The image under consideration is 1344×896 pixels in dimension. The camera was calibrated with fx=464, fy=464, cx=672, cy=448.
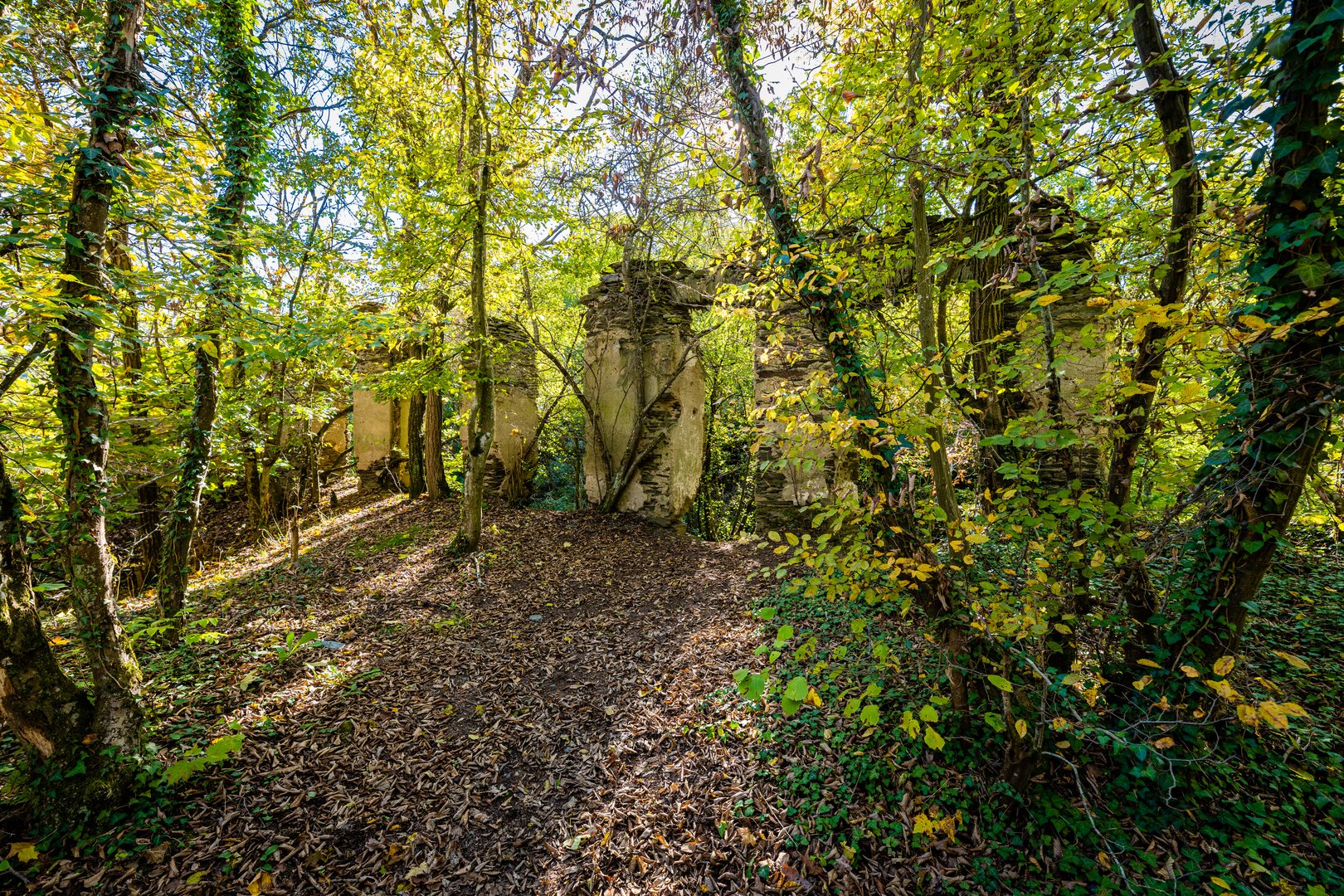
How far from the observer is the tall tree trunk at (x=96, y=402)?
2.54 m

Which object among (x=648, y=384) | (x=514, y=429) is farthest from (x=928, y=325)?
(x=514, y=429)

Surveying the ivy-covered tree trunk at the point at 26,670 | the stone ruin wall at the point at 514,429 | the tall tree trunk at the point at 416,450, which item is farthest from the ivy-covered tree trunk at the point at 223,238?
the tall tree trunk at the point at 416,450

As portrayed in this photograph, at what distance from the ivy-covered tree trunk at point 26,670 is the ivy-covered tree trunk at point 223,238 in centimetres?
172

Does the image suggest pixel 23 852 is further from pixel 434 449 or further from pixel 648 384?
pixel 648 384

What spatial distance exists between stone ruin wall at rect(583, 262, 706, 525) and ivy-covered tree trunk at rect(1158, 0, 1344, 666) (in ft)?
22.9

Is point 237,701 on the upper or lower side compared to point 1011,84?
lower

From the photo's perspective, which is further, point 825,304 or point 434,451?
point 434,451

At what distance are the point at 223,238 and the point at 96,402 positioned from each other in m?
1.93

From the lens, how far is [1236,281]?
256 cm

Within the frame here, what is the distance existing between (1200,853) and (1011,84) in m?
3.93

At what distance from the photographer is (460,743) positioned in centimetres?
338

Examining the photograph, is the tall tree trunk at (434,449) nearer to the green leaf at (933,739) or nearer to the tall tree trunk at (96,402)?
the tall tree trunk at (96,402)

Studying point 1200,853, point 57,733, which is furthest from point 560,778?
point 1200,853

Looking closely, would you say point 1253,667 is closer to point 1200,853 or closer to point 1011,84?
point 1200,853
